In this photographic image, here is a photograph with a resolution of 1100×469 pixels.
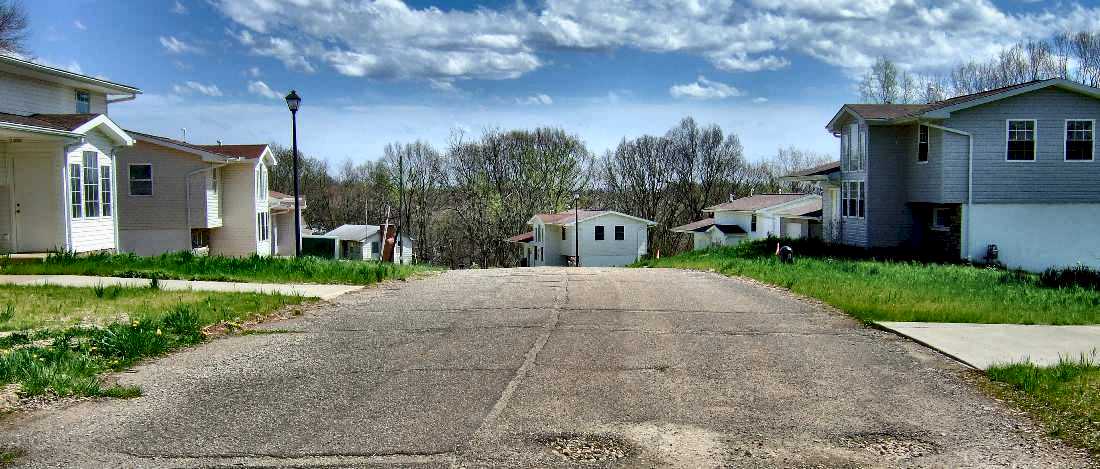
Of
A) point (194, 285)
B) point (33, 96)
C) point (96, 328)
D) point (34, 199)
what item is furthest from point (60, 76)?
point (96, 328)

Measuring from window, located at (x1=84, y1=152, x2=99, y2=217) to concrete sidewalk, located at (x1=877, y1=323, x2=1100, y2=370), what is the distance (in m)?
20.3

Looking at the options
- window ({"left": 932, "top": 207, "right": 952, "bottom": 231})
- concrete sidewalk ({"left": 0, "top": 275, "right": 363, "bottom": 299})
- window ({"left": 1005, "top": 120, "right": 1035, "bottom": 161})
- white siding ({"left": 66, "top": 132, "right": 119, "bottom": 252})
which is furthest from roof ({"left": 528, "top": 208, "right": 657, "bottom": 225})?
concrete sidewalk ({"left": 0, "top": 275, "right": 363, "bottom": 299})

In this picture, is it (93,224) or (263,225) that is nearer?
(93,224)

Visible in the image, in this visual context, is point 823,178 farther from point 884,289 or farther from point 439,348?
point 439,348

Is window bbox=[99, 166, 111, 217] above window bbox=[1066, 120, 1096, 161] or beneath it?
beneath

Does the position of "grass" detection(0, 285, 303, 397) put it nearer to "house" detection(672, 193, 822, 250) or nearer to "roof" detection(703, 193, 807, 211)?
"house" detection(672, 193, 822, 250)

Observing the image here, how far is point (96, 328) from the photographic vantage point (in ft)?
32.6

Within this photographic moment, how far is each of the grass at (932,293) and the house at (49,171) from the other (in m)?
16.7

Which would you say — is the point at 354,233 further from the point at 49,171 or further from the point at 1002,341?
the point at 1002,341

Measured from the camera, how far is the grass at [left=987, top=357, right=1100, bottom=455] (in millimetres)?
6219

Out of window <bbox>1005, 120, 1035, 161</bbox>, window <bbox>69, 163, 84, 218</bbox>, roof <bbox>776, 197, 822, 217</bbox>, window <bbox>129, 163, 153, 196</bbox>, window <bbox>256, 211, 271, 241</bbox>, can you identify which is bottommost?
window <bbox>256, 211, 271, 241</bbox>

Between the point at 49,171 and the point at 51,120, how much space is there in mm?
1476

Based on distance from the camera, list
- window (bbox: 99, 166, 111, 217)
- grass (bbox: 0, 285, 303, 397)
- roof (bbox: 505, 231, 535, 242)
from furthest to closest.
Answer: roof (bbox: 505, 231, 535, 242), window (bbox: 99, 166, 111, 217), grass (bbox: 0, 285, 303, 397)

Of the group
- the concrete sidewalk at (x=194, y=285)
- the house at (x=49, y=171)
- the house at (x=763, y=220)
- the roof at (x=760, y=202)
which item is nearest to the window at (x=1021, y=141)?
the house at (x=763, y=220)
